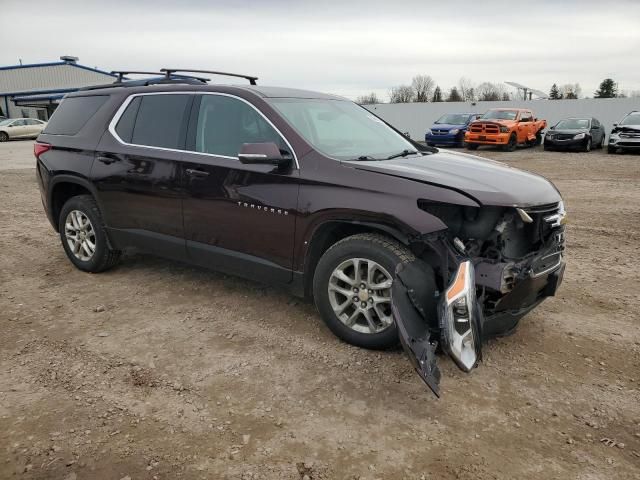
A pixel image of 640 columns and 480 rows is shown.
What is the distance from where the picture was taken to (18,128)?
29.8 m

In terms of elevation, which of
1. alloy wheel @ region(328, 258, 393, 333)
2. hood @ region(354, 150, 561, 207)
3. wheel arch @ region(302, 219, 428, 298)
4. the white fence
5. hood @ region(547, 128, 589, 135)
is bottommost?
alloy wheel @ region(328, 258, 393, 333)

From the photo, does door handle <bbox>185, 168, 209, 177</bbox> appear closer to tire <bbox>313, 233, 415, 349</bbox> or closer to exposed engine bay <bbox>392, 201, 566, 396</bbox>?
tire <bbox>313, 233, 415, 349</bbox>

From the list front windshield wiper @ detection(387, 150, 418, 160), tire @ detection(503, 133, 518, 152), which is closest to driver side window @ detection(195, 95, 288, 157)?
front windshield wiper @ detection(387, 150, 418, 160)

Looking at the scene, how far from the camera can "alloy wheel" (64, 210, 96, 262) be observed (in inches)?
202

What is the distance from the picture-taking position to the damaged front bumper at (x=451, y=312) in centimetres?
287

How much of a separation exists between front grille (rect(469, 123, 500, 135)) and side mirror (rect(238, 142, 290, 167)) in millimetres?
18410

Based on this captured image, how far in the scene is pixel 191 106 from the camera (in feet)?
14.2

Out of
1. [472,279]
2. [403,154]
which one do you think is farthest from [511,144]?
[472,279]

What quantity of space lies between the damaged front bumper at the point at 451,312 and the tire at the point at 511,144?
62.1ft

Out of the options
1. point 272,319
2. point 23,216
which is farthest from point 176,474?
point 23,216

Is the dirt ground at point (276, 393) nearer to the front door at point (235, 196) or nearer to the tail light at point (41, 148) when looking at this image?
the front door at point (235, 196)

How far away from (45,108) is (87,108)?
42.5 meters

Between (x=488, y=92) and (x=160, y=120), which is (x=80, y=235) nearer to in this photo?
(x=160, y=120)

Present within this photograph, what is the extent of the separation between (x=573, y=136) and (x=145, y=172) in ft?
66.5
